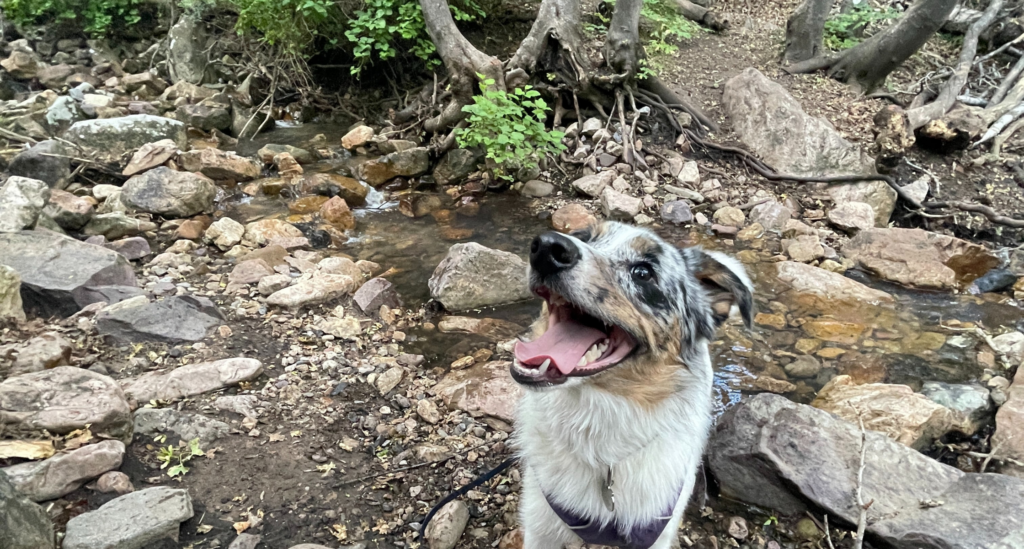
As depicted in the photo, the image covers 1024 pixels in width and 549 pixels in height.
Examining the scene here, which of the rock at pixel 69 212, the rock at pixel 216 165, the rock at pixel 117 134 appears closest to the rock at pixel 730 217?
the rock at pixel 216 165

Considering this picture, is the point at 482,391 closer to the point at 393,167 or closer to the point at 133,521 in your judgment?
the point at 133,521

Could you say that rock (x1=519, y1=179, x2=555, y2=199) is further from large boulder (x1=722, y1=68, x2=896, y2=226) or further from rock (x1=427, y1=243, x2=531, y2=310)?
large boulder (x1=722, y1=68, x2=896, y2=226)

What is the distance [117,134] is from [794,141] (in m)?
10.2

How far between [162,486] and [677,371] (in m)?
2.87

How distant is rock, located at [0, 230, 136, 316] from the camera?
4.36 m

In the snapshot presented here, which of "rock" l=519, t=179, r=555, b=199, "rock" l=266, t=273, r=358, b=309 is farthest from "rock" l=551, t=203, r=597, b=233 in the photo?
"rock" l=266, t=273, r=358, b=309

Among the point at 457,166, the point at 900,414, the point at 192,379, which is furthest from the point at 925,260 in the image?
the point at 192,379

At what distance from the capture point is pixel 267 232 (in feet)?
21.4

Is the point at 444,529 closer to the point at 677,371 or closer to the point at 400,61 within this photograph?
the point at 677,371

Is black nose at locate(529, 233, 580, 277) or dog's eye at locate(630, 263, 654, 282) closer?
black nose at locate(529, 233, 580, 277)

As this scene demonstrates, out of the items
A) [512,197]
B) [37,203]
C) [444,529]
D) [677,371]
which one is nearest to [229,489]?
[444,529]

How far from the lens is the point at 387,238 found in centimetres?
702

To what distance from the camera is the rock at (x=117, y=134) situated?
7.75 m

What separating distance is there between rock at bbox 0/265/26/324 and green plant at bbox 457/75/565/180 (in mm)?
4782
